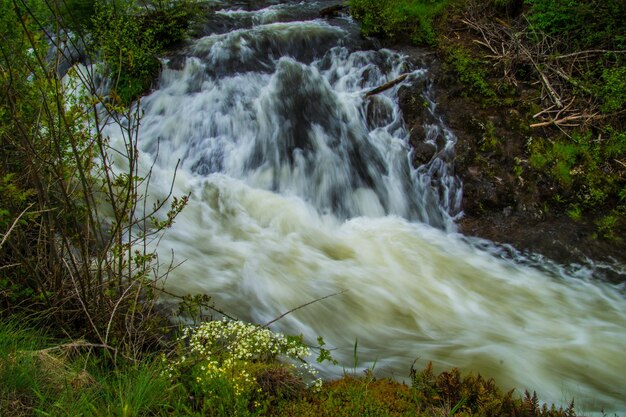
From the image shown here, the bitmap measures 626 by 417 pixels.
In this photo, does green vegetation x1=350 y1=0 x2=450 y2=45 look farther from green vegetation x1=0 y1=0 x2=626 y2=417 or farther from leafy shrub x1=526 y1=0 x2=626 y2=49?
green vegetation x1=0 y1=0 x2=626 y2=417

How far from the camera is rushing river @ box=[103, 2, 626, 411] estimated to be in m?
4.42

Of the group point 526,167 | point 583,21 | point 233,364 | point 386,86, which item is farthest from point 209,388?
point 583,21

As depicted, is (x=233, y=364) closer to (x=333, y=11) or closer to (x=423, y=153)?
(x=423, y=153)

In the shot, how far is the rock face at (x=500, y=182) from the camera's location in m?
6.07

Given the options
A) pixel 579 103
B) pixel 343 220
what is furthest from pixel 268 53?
pixel 579 103

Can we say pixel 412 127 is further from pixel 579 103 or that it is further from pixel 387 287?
pixel 387 287

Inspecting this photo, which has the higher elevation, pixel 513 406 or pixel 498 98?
pixel 498 98

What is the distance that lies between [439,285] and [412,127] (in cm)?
303

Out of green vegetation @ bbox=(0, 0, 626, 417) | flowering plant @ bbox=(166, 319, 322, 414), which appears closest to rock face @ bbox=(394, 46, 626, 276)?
green vegetation @ bbox=(0, 0, 626, 417)

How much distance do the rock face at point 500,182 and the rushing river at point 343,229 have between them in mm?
191

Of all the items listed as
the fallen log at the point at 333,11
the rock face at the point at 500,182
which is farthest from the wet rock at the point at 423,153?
the fallen log at the point at 333,11

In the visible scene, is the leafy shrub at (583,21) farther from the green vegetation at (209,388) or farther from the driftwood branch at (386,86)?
the green vegetation at (209,388)

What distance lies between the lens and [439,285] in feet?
18.1

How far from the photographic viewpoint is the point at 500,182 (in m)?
6.77
